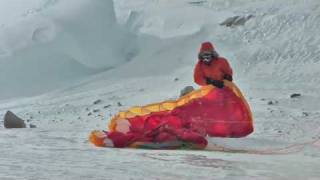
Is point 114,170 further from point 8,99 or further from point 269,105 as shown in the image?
point 8,99

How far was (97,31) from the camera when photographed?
19828mm

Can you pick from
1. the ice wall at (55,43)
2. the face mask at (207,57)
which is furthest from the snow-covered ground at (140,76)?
the face mask at (207,57)

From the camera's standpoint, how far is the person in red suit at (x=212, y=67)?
837 centimetres

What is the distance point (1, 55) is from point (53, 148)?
1194cm

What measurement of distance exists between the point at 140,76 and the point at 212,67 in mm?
7641

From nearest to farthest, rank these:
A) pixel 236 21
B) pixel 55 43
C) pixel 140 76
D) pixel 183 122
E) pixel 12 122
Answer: pixel 183 122, pixel 12 122, pixel 140 76, pixel 236 21, pixel 55 43

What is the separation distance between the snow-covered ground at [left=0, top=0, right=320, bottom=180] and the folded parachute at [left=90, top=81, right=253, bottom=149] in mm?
244

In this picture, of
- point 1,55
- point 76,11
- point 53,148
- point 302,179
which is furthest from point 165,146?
point 76,11

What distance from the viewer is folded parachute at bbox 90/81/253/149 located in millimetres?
7195

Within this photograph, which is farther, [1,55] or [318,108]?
[1,55]

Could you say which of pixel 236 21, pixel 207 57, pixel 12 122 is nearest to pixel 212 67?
pixel 207 57

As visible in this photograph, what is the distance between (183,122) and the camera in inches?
307

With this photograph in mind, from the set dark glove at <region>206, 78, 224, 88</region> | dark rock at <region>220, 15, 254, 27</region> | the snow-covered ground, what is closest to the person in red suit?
dark glove at <region>206, 78, 224, 88</region>

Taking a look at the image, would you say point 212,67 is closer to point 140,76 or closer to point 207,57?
point 207,57
